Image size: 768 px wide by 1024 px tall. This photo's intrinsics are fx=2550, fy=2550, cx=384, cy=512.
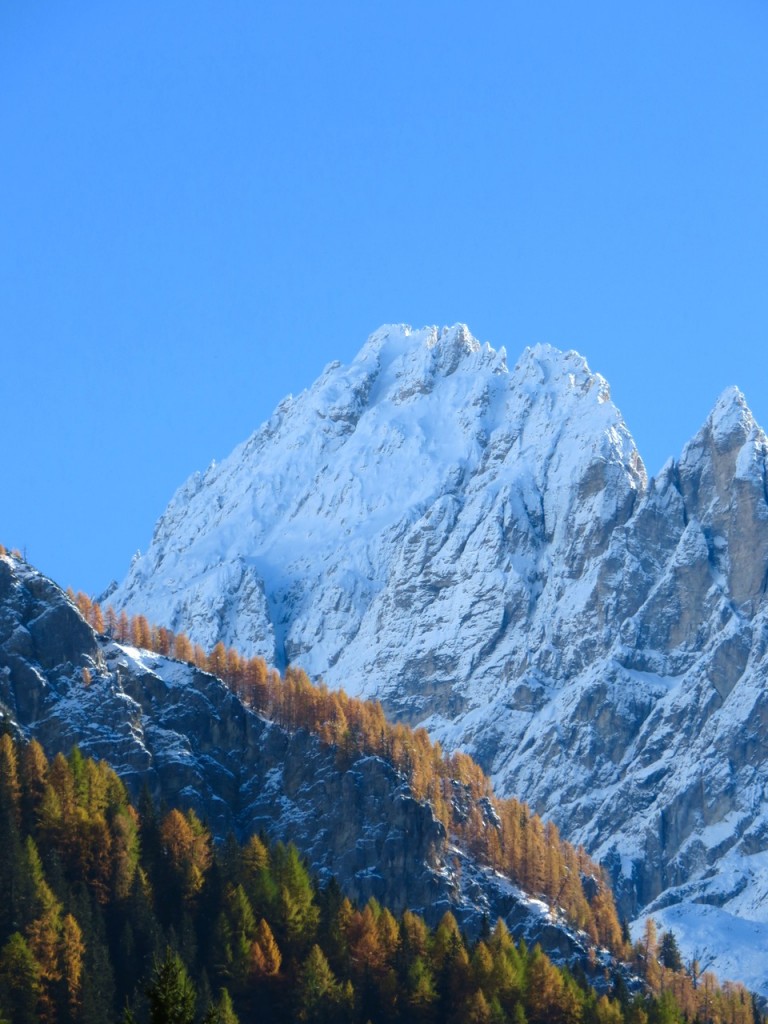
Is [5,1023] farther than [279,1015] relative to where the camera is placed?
No

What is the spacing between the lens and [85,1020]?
178500 mm

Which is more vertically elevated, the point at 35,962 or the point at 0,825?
the point at 0,825

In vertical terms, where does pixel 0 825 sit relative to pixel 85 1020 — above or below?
above

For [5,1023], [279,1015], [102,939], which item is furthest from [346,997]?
[5,1023]

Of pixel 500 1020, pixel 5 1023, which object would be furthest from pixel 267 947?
pixel 5 1023

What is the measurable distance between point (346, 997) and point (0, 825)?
3023 cm

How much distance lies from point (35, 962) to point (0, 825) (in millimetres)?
22063

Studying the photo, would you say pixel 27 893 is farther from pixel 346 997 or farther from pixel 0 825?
pixel 346 997

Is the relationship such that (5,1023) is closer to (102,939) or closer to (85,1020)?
(85,1020)

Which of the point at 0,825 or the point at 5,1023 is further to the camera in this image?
the point at 0,825

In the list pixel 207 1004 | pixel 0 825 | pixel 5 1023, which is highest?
pixel 0 825

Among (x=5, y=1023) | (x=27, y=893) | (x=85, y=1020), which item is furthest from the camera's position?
(x=27, y=893)

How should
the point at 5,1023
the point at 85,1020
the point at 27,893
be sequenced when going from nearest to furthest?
1. the point at 5,1023
2. the point at 85,1020
3. the point at 27,893

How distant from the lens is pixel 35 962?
17975 centimetres
